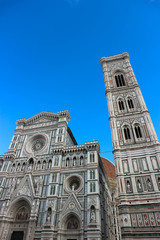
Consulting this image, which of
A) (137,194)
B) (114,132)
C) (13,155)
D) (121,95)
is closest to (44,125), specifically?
(13,155)

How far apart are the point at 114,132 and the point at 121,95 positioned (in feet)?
27.4

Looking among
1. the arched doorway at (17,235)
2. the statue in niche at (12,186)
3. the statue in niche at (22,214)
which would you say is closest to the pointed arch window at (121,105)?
the statue in niche at (12,186)

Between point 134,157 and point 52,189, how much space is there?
39.2ft

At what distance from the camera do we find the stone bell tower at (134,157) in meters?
17.7

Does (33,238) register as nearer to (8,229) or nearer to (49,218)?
(49,218)

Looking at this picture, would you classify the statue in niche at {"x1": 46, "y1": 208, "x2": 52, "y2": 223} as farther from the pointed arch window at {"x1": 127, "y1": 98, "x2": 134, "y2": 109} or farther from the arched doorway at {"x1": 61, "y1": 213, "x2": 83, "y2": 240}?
the pointed arch window at {"x1": 127, "y1": 98, "x2": 134, "y2": 109}

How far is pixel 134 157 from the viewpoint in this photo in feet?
73.3

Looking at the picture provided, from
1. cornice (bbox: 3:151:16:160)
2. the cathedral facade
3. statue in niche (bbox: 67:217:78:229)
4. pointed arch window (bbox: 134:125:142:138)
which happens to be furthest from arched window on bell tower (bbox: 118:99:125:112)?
cornice (bbox: 3:151:16:160)

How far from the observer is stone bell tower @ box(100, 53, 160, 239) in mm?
17678

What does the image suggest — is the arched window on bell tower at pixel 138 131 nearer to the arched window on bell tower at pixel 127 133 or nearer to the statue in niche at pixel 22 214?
the arched window on bell tower at pixel 127 133

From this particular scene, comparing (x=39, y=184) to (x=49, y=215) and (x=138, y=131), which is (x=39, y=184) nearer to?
(x=49, y=215)

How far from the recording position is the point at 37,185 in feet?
75.6

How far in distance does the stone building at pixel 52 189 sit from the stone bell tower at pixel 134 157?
129 inches

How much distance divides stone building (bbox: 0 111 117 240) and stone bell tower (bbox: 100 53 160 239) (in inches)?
129
